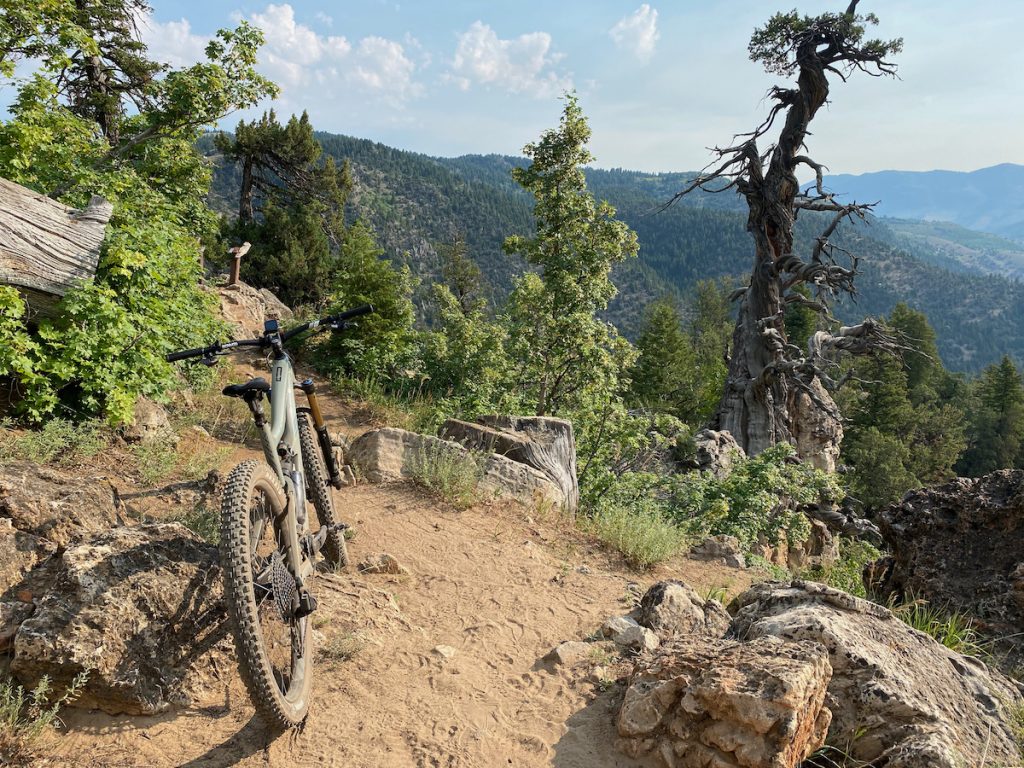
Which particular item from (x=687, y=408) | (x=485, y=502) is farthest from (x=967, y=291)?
(x=485, y=502)

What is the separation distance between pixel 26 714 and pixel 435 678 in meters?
1.79

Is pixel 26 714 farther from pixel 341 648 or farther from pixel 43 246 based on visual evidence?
pixel 43 246

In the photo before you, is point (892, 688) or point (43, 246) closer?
point (892, 688)

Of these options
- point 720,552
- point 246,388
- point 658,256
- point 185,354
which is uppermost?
point 658,256

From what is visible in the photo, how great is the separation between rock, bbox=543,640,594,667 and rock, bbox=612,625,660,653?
20 cm

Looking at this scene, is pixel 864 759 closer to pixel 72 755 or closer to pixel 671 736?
pixel 671 736

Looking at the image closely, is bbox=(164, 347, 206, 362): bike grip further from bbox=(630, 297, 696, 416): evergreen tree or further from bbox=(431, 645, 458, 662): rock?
bbox=(630, 297, 696, 416): evergreen tree

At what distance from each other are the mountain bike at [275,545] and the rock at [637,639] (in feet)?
6.07

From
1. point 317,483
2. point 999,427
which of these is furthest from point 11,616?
point 999,427

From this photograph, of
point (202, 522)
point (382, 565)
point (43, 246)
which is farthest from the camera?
point (43, 246)

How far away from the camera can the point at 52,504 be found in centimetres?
334

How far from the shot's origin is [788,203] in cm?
1425

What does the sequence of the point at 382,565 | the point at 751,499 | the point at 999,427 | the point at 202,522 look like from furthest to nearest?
the point at 999,427 < the point at 751,499 < the point at 382,565 < the point at 202,522

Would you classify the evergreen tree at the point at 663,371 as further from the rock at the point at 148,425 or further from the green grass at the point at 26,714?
the green grass at the point at 26,714
